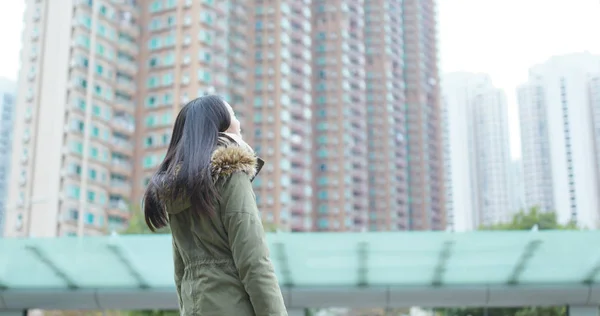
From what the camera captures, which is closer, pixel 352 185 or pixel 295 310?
pixel 295 310

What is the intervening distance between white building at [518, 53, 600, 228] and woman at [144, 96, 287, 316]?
43721 mm

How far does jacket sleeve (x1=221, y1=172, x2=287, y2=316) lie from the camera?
1688 mm

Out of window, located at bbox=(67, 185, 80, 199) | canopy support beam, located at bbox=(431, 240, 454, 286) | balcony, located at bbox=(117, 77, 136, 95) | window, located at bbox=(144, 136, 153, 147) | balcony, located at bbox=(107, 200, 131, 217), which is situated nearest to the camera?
canopy support beam, located at bbox=(431, 240, 454, 286)

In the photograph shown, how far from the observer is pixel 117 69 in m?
40.0

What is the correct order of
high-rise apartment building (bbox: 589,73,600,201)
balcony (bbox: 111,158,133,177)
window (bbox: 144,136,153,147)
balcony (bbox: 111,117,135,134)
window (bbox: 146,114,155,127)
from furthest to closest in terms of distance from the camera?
high-rise apartment building (bbox: 589,73,600,201) → window (bbox: 146,114,155,127) → window (bbox: 144,136,153,147) → balcony (bbox: 111,117,135,134) → balcony (bbox: 111,158,133,177)

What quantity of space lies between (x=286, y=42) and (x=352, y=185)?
10600mm

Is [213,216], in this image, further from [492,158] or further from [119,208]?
[492,158]

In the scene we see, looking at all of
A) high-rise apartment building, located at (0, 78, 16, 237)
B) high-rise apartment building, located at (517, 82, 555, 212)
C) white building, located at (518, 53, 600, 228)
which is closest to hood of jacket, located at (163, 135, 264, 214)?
high-rise apartment building, located at (0, 78, 16, 237)

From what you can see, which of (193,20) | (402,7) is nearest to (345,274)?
(193,20)

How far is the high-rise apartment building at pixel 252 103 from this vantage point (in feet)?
119

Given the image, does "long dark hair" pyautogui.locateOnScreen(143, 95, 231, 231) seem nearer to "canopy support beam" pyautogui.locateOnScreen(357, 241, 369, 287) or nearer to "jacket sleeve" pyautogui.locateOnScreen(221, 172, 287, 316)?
"jacket sleeve" pyautogui.locateOnScreen(221, 172, 287, 316)

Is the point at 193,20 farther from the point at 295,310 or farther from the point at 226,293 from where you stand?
the point at 226,293

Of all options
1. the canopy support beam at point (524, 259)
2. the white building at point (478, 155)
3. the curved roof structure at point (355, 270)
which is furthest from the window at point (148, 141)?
the canopy support beam at point (524, 259)

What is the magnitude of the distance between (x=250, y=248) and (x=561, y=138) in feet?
158
